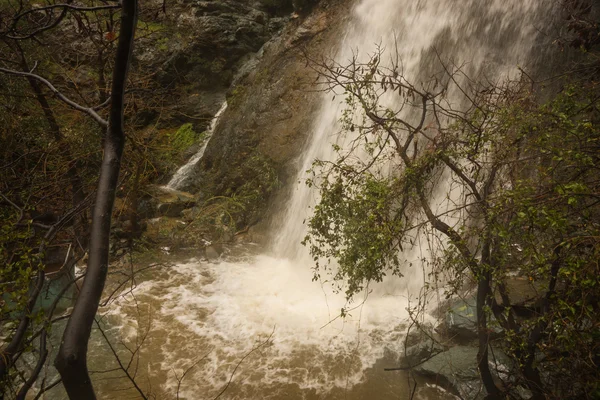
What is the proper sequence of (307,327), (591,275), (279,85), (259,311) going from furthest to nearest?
(279,85) → (259,311) → (307,327) → (591,275)

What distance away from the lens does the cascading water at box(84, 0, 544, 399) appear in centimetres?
547

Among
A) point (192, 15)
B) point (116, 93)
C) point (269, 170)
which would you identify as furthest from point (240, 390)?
point (192, 15)

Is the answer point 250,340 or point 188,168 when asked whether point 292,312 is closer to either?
point 250,340

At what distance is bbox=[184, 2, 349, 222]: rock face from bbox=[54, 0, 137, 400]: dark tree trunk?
955cm

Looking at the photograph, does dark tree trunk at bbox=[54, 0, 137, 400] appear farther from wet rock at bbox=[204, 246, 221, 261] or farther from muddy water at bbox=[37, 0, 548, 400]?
wet rock at bbox=[204, 246, 221, 261]

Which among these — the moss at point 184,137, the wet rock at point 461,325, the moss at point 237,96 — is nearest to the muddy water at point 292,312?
the wet rock at point 461,325

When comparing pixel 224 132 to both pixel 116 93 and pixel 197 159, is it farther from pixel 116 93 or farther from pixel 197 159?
pixel 116 93

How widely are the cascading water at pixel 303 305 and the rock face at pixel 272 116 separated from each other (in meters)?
0.78

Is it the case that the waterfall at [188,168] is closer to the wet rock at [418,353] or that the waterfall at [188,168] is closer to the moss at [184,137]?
the moss at [184,137]

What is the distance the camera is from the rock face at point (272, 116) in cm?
1143

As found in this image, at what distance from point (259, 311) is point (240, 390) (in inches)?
84.5

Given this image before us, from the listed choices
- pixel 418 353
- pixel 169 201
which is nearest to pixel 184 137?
pixel 169 201

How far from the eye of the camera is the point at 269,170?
11227 millimetres

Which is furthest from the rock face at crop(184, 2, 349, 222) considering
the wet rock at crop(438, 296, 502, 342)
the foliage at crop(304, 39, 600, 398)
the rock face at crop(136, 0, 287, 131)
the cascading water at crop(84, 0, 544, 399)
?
the foliage at crop(304, 39, 600, 398)
